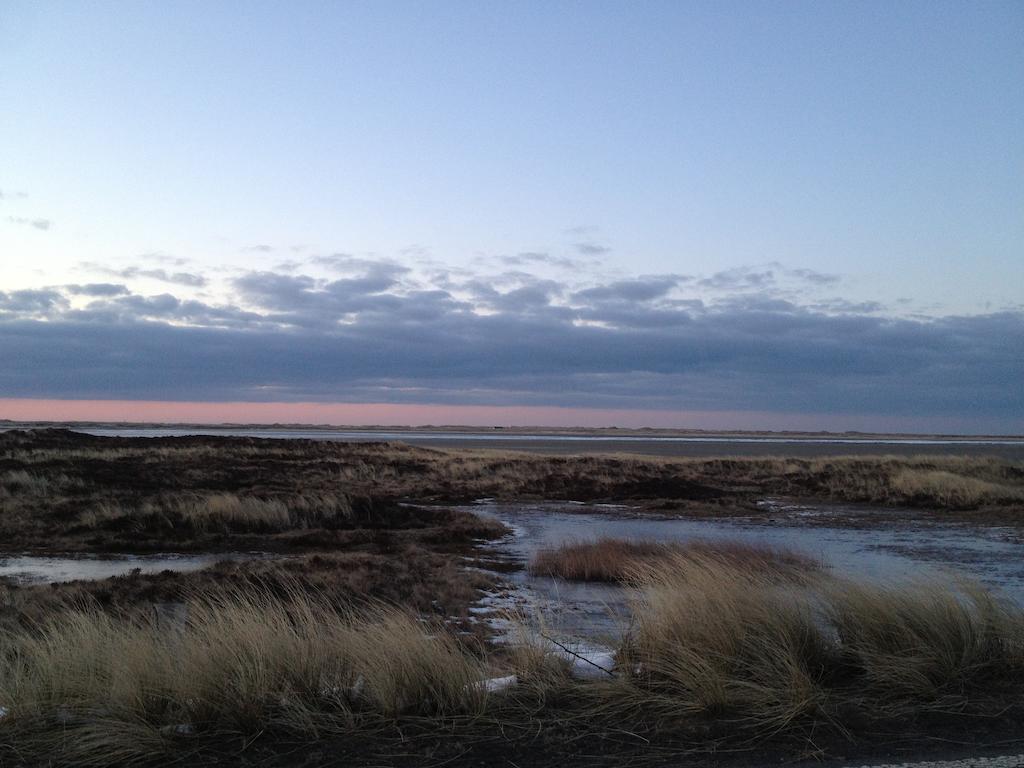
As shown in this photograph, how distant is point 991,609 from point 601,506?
22.3 m

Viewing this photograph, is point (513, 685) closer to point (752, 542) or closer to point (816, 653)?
point (816, 653)

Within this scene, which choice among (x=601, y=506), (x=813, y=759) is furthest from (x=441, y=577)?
(x=601, y=506)

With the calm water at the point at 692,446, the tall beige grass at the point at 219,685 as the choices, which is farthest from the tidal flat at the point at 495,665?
the calm water at the point at 692,446

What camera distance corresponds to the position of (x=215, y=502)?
20797 millimetres

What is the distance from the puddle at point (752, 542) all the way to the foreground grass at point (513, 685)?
48.6 inches

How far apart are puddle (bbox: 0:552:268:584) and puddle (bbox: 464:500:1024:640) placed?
6.07 m

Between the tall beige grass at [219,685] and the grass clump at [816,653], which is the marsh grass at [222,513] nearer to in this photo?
the tall beige grass at [219,685]

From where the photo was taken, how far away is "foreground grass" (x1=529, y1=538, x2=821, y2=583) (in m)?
13.9

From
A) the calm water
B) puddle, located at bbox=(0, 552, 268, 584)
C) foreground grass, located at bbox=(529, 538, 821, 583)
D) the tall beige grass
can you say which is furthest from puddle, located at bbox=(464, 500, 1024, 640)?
the calm water

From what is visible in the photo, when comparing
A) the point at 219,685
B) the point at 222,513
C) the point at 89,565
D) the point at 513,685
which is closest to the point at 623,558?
the point at 513,685

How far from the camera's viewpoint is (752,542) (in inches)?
757

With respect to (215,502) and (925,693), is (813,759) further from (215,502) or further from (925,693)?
(215,502)

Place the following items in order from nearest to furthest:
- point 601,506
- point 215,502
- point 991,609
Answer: point 991,609 < point 215,502 < point 601,506

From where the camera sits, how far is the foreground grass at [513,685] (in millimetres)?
5137
